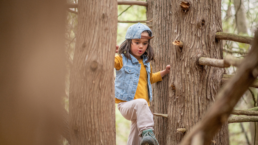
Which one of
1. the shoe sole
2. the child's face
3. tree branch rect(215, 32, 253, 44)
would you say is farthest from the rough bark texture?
tree branch rect(215, 32, 253, 44)

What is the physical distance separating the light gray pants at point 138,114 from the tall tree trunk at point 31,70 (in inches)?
41.1

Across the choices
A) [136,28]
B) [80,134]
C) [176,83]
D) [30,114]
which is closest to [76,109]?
[80,134]

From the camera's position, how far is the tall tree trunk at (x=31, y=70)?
1522 millimetres

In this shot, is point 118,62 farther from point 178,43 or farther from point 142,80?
point 178,43

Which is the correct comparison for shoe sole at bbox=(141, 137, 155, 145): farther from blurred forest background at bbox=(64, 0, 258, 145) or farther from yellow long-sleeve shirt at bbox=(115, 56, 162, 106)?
blurred forest background at bbox=(64, 0, 258, 145)

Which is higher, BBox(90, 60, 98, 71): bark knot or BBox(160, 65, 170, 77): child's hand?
BBox(90, 60, 98, 71): bark knot

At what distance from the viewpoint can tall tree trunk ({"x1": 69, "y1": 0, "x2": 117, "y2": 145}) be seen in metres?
1.81

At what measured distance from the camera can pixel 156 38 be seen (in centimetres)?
313

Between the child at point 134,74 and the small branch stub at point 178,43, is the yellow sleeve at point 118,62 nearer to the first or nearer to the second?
the child at point 134,74

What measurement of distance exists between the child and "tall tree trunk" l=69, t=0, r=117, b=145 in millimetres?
865

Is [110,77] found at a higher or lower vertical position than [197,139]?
higher

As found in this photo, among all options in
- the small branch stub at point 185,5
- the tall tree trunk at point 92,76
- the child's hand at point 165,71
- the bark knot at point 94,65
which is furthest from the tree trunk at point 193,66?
the bark knot at point 94,65

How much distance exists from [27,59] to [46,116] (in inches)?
16.0

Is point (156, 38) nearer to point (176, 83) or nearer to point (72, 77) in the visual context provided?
point (176, 83)
